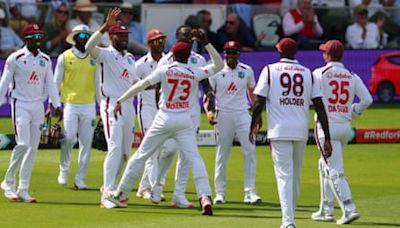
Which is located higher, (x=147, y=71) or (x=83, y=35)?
(x=83, y=35)

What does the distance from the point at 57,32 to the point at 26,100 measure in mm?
10592

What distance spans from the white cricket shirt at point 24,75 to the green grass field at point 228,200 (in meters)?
1.39

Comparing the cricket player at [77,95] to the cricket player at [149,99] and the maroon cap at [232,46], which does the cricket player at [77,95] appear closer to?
the cricket player at [149,99]

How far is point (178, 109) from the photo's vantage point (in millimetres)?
15344

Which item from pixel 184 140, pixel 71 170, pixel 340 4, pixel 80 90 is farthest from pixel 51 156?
pixel 340 4

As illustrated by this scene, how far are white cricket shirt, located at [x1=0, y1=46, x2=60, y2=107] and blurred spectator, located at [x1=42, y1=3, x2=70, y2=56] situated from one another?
33.6 ft

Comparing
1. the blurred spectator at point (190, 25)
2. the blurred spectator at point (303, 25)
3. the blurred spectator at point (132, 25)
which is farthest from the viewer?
the blurred spectator at point (303, 25)

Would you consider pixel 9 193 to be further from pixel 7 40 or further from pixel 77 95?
pixel 7 40

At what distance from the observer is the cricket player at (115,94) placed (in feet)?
53.0

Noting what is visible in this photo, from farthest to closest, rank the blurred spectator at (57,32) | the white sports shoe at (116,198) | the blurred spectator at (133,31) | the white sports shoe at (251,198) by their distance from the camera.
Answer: the blurred spectator at (133,31)
the blurred spectator at (57,32)
the white sports shoe at (251,198)
the white sports shoe at (116,198)

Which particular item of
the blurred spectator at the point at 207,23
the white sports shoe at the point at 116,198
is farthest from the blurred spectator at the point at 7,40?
the white sports shoe at the point at 116,198

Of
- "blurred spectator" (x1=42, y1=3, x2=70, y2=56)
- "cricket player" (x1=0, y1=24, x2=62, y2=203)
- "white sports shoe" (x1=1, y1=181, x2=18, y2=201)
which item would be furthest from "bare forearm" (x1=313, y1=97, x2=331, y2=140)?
Answer: "blurred spectator" (x1=42, y1=3, x2=70, y2=56)

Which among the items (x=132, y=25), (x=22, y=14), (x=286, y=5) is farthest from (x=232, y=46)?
(x=286, y=5)

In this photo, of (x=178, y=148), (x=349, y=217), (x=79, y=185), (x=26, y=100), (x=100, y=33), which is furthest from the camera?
(x=79, y=185)
